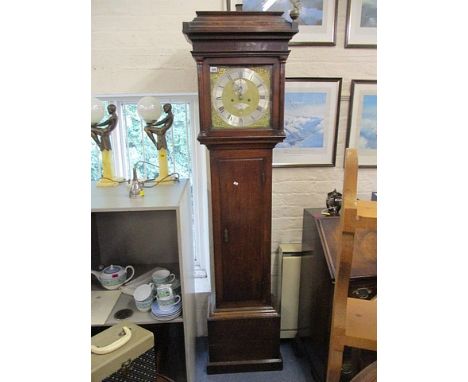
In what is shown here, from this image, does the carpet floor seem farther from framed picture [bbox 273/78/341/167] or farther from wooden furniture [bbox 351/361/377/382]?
framed picture [bbox 273/78/341/167]

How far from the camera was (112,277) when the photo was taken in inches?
61.2

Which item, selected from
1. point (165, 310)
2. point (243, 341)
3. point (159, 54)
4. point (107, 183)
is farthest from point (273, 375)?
point (159, 54)

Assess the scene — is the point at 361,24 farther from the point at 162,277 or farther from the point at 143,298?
the point at 143,298

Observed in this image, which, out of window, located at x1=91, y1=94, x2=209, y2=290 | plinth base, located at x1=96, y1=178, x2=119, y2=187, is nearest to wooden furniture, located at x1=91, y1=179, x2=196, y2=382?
plinth base, located at x1=96, y1=178, x2=119, y2=187

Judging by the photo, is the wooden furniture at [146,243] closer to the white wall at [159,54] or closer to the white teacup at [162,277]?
the white teacup at [162,277]

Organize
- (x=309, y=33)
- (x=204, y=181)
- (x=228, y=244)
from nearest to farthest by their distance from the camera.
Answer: (x=228, y=244) < (x=309, y=33) < (x=204, y=181)

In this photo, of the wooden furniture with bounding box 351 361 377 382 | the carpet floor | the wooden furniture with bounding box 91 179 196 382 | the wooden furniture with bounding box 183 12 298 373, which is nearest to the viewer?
the wooden furniture with bounding box 351 361 377 382

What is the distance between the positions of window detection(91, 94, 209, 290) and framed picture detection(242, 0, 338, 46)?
600 mm

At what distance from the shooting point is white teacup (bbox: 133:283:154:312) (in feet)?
4.66

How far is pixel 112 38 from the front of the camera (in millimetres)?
1662
